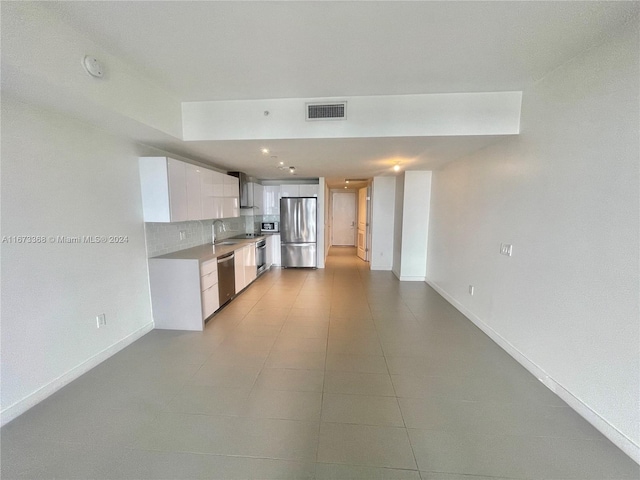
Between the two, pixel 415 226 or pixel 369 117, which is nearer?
pixel 369 117

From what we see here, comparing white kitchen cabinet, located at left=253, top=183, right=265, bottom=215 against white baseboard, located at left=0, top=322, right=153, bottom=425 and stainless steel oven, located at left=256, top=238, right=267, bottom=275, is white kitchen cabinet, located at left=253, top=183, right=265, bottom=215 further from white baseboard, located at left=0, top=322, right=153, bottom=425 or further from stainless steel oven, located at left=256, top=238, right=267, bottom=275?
white baseboard, located at left=0, top=322, right=153, bottom=425

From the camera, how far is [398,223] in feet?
18.8

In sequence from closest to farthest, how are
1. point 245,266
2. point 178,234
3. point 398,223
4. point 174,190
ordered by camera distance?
1. point 174,190
2. point 178,234
3. point 245,266
4. point 398,223

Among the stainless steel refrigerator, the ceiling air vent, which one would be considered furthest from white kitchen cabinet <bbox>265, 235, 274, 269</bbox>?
the ceiling air vent

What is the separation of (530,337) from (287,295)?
3.31m

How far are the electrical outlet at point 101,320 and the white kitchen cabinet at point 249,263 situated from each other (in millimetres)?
2298

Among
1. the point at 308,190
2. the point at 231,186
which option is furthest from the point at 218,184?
the point at 308,190

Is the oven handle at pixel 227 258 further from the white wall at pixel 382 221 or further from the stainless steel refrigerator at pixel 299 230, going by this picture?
the white wall at pixel 382 221

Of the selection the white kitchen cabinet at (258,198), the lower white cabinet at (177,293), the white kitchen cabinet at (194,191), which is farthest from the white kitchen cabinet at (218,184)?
the white kitchen cabinet at (258,198)

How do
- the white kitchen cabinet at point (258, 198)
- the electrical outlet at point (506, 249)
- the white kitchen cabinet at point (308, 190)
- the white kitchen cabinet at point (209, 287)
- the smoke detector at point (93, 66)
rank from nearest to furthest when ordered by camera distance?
1. the smoke detector at point (93, 66)
2. the electrical outlet at point (506, 249)
3. the white kitchen cabinet at point (209, 287)
4. the white kitchen cabinet at point (258, 198)
5. the white kitchen cabinet at point (308, 190)

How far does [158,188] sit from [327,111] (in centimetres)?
211

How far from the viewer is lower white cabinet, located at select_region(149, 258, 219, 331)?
302 cm

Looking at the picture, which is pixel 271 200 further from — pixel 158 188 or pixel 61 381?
pixel 61 381

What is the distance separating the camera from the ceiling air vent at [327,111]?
2.51 metres
